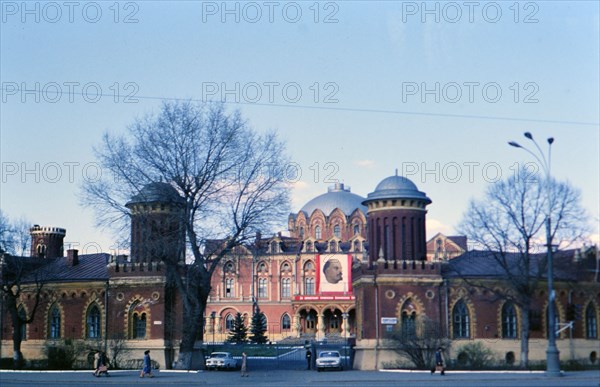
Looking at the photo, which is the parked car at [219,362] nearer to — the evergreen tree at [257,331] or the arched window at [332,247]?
the evergreen tree at [257,331]

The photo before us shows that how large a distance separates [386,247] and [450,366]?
1148 cm

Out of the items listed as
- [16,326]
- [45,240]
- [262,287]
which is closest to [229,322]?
[262,287]

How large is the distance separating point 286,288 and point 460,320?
171ft

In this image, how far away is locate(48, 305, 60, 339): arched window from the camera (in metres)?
53.3

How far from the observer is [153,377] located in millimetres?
38344

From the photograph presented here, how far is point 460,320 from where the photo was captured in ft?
163

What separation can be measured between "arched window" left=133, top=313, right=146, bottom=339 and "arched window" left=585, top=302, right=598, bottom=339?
27626mm

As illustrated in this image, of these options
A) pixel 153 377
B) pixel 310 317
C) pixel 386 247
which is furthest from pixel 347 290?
pixel 153 377

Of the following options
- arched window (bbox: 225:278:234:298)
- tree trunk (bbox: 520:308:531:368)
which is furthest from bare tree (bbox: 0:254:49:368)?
arched window (bbox: 225:278:234:298)

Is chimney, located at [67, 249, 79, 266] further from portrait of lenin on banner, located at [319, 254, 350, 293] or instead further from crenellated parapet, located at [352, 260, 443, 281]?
portrait of lenin on banner, located at [319, 254, 350, 293]

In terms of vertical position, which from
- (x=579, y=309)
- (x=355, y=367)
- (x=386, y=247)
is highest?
(x=386, y=247)

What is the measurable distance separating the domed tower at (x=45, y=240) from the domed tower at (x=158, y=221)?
2139 cm

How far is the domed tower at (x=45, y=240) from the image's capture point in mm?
69812

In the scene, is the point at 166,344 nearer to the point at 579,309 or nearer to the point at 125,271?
the point at 125,271
